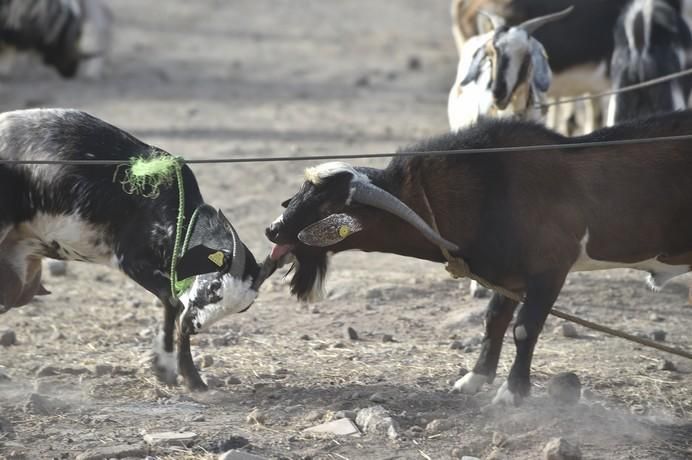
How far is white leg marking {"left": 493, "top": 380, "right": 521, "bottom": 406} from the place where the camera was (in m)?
6.05

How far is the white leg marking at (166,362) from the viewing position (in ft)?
21.3

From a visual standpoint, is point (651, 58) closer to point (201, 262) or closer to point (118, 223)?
point (201, 262)

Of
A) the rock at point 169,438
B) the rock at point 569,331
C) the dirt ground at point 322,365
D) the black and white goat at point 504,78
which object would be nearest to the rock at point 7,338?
the dirt ground at point 322,365

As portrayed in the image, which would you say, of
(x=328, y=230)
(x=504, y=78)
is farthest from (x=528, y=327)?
(x=504, y=78)

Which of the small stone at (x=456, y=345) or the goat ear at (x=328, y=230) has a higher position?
the goat ear at (x=328, y=230)

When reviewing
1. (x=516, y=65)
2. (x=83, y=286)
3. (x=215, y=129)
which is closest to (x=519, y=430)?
(x=516, y=65)

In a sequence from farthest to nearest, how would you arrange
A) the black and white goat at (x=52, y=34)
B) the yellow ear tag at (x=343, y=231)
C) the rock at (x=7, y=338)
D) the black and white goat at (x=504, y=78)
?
the black and white goat at (x=52, y=34), the black and white goat at (x=504, y=78), the rock at (x=7, y=338), the yellow ear tag at (x=343, y=231)

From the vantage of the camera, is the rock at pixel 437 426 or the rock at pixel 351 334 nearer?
the rock at pixel 437 426

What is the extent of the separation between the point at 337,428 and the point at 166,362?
3.78 feet

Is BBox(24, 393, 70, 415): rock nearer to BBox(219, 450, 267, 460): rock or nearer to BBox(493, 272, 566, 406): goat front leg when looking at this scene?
BBox(219, 450, 267, 460): rock

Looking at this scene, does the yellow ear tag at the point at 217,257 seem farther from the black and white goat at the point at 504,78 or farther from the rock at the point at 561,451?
the black and white goat at the point at 504,78

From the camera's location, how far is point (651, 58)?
10102mm

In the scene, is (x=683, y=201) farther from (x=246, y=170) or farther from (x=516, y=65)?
(x=246, y=170)

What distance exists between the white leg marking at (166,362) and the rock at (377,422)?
1106mm
